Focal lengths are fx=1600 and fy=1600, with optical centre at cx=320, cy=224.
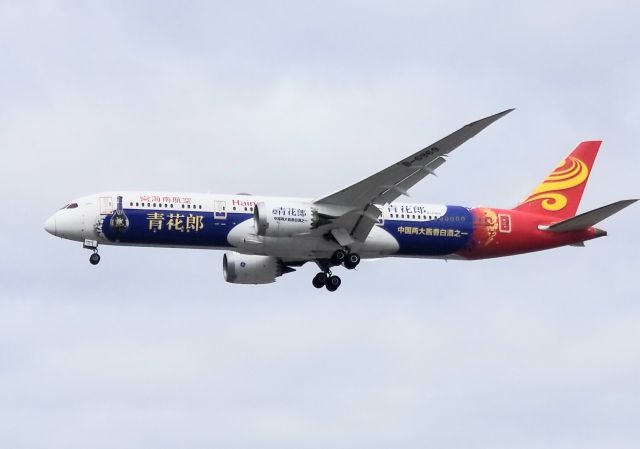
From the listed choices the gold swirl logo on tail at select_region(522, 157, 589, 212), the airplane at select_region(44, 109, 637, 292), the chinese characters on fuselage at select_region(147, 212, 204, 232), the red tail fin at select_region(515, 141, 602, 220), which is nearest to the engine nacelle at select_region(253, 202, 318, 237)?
the airplane at select_region(44, 109, 637, 292)

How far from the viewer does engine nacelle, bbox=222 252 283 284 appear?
236 ft

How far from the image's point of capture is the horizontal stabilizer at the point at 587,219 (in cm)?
6726

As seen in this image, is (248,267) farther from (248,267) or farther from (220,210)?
(220,210)

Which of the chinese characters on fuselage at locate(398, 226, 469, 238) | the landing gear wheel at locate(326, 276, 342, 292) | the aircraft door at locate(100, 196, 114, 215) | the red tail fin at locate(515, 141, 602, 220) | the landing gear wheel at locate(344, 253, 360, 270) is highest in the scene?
the red tail fin at locate(515, 141, 602, 220)

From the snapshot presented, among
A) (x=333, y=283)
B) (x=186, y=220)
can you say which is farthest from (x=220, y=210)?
(x=333, y=283)

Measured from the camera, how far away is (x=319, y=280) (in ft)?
231

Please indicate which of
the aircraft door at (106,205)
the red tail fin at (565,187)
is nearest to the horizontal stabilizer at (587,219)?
the red tail fin at (565,187)

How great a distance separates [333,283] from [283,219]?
17.4ft

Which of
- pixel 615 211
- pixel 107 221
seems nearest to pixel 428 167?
pixel 615 211

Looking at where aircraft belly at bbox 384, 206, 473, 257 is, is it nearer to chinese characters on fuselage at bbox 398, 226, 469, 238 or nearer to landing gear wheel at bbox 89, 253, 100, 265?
chinese characters on fuselage at bbox 398, 226, 469, 238

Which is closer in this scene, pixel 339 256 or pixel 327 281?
pixel 339 256

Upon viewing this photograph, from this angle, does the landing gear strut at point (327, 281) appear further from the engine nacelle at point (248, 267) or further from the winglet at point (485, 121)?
the winglet at point (485, 121)

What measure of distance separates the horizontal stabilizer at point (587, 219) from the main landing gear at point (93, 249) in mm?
19914

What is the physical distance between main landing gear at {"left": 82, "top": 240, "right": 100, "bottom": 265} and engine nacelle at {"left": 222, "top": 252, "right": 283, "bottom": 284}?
6850 millimetres
